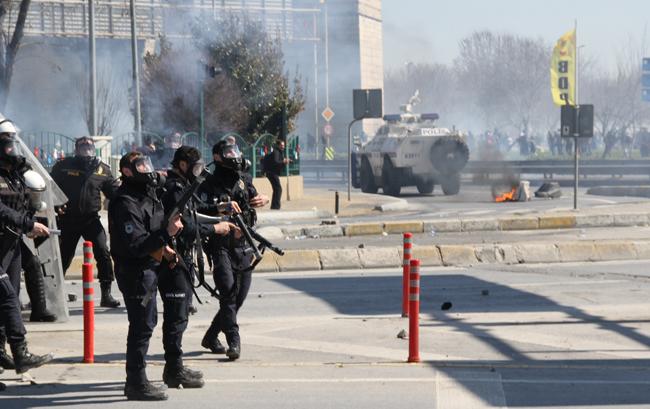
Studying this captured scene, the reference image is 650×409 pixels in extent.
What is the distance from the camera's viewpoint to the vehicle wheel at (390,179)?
120 feet

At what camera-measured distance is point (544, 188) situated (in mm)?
36969

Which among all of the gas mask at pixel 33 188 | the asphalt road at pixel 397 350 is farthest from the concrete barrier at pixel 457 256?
the gas mask at pixel 33 188

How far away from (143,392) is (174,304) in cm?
63

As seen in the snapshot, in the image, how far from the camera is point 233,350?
32.1 ft

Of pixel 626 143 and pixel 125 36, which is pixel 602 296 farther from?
pixel 626 143

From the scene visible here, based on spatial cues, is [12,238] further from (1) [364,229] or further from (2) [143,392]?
(1) [364,229]

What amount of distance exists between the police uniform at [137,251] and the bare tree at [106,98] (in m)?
41.0

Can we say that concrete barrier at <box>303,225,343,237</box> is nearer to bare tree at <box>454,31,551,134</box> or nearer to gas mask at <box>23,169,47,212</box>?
gas mask at <box>23,169,47,212</box>

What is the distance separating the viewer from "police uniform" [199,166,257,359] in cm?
962

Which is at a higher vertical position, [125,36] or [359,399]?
[125,36]

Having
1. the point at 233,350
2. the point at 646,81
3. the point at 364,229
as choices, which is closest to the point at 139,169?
the point at 233,350

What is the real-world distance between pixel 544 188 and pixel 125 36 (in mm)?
20021

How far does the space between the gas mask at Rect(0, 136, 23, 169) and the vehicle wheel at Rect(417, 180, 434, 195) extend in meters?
28.5

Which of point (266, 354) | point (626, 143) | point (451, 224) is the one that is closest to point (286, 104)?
point (451, 224)
